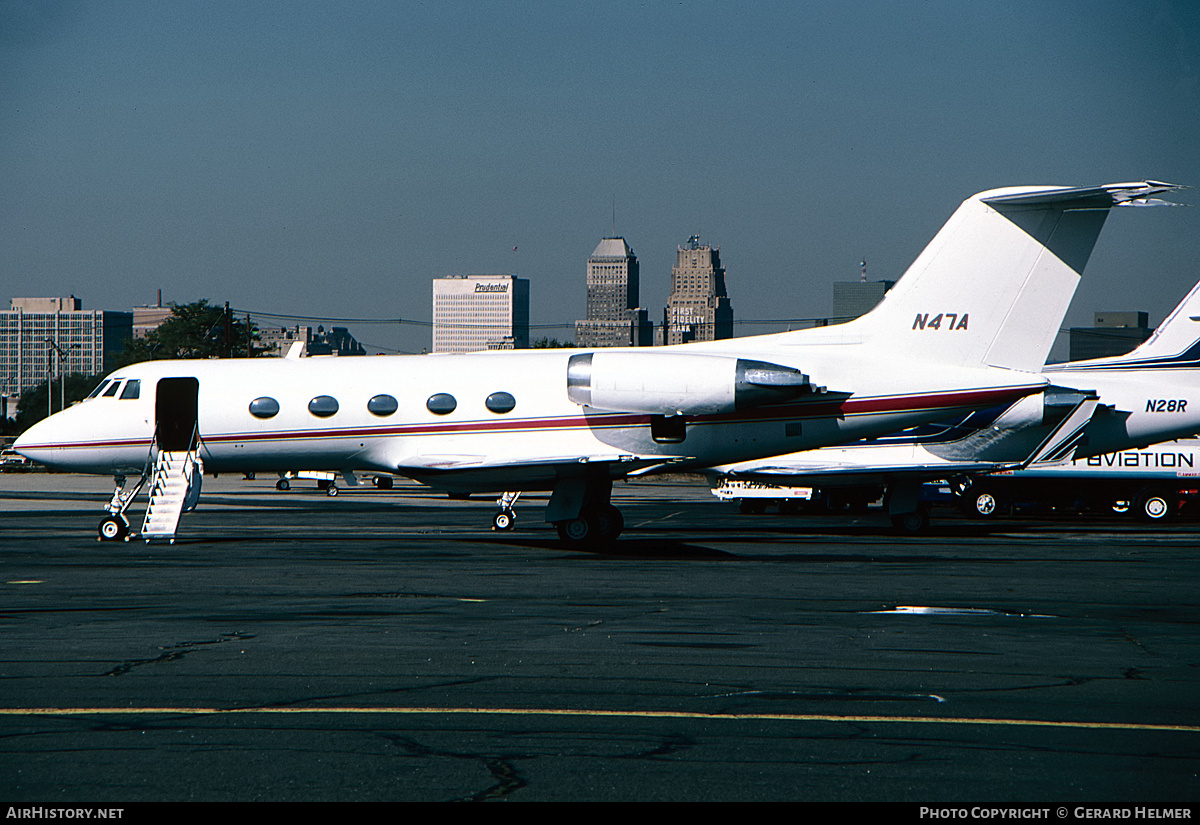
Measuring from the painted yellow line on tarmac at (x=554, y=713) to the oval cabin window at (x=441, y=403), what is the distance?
13.8 m

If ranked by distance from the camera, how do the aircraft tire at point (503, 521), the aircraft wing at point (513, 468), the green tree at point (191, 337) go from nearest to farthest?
the aircraft wing at point (513, 468) → the aircraft tire at point (503, 521) → the green tree at point (191, 337)

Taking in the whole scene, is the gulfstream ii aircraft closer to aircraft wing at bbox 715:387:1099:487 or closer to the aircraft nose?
the aircraft nose

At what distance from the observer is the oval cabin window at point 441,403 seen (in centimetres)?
2095

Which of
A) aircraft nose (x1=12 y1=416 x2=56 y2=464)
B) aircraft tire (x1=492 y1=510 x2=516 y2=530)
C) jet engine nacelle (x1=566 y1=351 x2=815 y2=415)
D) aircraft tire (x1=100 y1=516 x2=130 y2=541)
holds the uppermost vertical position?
jet engine nacelle (x1=566 y1=351 x2=815 y2=415)

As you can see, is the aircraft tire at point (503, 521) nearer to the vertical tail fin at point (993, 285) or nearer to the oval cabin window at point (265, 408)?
the oval cabin window at point (265, 408)

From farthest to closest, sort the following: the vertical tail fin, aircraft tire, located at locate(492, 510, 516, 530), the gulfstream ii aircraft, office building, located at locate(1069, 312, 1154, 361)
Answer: office building, located at locate(1069, 312, 1154, 361) < aircraft tire, located at locate(492, 510, 516, 530) < the vertical tail fin < the gulfstream ii aircraft

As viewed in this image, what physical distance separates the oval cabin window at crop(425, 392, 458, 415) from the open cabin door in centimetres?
468

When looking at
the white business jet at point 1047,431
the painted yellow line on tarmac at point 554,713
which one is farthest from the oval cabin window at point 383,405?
the painted yellow line on tarmac at point 554,713

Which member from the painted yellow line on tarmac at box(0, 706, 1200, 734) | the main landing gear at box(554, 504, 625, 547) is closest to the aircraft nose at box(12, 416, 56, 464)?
the main landing gear at box(554, 504, 625, 547)

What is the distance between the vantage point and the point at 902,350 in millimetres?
21578

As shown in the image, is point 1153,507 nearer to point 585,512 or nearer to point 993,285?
point 993,285

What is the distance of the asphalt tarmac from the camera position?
19.0 feet

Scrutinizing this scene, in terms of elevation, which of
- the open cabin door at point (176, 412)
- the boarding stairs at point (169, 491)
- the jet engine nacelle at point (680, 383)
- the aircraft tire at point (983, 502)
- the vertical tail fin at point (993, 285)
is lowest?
the aircraft tire at point (983, 502)

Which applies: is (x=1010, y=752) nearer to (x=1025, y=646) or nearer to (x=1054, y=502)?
(x=1025, y=646)
